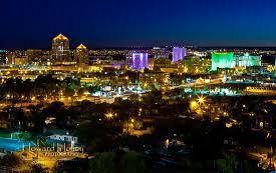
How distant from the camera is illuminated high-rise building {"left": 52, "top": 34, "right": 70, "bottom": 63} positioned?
5194 centimetres

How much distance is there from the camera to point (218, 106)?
17156 mm

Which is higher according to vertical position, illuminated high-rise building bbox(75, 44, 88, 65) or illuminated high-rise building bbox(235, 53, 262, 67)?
illuminated high-rise building bbox(75, 44, 88, 65)

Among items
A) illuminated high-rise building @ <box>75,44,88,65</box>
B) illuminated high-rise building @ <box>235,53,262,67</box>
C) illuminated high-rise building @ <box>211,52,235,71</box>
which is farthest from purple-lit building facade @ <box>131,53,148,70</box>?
illuminated high-rise building @ <box>235,53,262,67</box>

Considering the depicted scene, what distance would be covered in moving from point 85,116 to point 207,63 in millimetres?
29451

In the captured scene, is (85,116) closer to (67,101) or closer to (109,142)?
(109,142)

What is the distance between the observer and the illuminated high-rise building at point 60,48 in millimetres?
51938

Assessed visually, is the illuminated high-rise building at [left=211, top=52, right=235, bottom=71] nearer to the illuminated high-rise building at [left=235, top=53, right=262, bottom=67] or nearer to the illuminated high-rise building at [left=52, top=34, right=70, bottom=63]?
the illuminated high-rise building at [left=235, top=53, right=262, bottom=67]

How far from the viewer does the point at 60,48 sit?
52719 mm

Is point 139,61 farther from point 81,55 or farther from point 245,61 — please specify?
point 245,61

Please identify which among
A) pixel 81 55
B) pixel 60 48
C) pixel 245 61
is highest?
pixel 60 48

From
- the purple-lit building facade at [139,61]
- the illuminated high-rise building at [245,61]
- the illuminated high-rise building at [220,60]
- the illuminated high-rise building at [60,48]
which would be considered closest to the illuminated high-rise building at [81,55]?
the illuminated high-rise building at [60,48]

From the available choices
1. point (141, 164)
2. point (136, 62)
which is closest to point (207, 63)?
point (136, 62)

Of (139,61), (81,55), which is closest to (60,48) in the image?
(81,55)

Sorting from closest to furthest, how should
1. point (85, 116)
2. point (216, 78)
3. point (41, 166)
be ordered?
point (41, 166) < point (85, 116) < point (216, 78)
